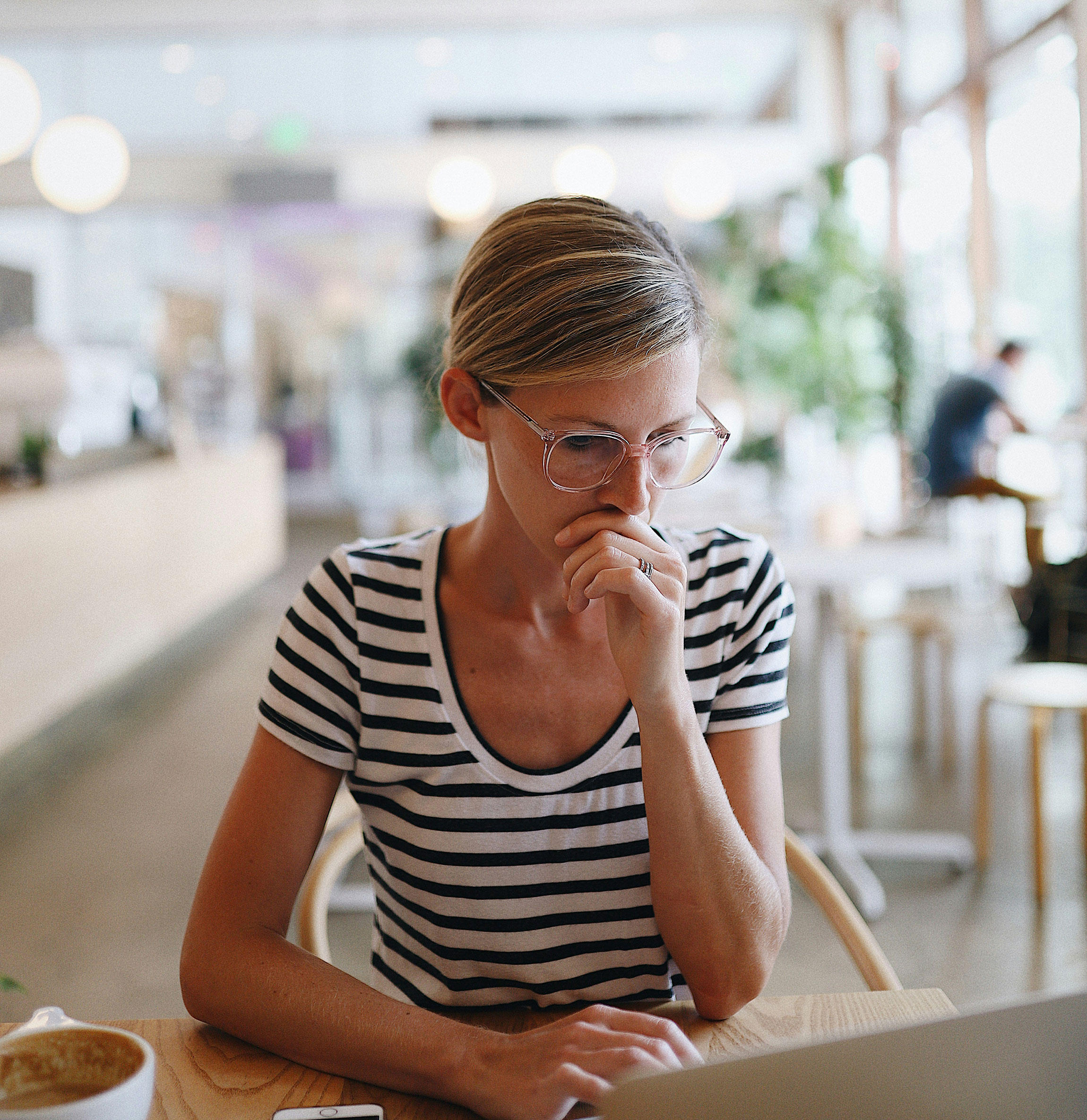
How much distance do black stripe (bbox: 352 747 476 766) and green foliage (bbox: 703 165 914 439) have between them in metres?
6.08

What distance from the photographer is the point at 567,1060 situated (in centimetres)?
79

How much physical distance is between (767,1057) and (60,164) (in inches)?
255

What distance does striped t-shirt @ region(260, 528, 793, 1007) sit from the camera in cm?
106

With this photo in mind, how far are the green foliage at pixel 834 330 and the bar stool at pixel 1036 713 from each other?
366 centimetres

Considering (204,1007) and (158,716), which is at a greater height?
(204,1007)

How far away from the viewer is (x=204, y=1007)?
0.91 m

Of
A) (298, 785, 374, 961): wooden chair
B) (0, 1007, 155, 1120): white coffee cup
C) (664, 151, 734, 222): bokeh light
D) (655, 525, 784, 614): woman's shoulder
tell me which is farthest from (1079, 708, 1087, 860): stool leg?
(664, 151, 734, 222): bokeh light

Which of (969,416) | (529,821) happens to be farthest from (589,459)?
(969,416)

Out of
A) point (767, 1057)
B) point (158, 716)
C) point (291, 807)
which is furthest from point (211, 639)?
point (767, 1057)

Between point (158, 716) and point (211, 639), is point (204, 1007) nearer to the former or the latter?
point (158, 716)

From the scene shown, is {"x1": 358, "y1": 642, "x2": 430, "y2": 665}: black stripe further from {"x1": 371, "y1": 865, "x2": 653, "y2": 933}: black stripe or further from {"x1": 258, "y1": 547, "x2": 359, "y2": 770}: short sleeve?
{"x1": 371, "y1": 865, "x2": 653, "y2": 933}: black stripe

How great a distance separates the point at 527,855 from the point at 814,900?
36 centimetres

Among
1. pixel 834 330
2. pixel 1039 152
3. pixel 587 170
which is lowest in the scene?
pixel 834 330

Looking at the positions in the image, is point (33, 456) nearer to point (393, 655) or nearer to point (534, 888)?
point (393, 655)
